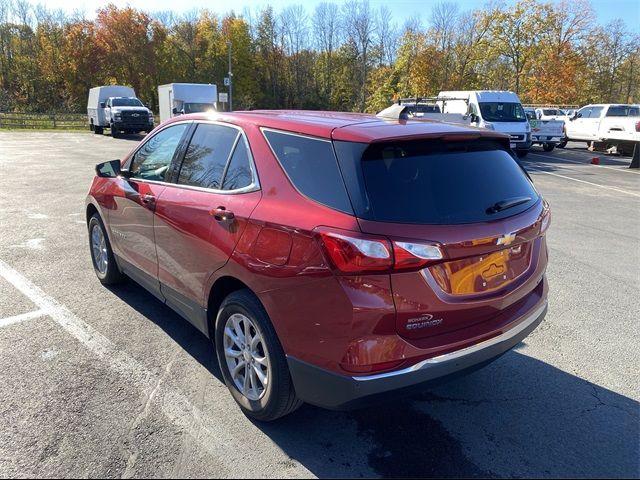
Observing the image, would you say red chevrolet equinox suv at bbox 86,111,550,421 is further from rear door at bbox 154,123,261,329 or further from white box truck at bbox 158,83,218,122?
white box truck at bbox 158,83,218,122

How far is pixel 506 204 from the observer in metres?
2.71

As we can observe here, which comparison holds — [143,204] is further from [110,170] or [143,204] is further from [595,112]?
[595,112]

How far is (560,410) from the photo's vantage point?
300cm

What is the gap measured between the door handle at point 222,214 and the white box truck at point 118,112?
27.0m

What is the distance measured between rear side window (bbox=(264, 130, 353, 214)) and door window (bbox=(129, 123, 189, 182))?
Result: 50.4 inches

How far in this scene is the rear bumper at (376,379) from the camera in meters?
2.28

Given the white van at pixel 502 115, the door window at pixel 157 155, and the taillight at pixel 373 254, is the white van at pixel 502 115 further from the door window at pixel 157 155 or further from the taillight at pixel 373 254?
the taillight at pixel 373 254

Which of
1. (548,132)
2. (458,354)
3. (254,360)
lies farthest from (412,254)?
(548,132)

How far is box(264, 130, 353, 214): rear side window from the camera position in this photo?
2.37m

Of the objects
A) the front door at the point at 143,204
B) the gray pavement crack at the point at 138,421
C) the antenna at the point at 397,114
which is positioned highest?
the antenna at the point at 397,114

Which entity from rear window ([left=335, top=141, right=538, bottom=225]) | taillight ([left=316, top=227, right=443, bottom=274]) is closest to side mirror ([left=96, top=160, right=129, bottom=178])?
rear window ([left=335, top=141, right=538, bottom=225])

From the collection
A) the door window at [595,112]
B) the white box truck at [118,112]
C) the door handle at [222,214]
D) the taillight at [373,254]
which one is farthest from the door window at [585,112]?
the taillight at [373,254]

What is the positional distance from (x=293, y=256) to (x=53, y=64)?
2492 inches

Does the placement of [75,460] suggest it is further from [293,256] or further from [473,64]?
[473,64]
